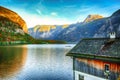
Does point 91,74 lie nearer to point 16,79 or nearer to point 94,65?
point 94,65

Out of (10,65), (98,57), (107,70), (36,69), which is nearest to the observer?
(107,70)

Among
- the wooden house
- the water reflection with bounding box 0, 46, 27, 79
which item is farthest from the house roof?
the water reflection with bounding box 0, 46, 27, 79

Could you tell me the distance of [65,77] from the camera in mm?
56625

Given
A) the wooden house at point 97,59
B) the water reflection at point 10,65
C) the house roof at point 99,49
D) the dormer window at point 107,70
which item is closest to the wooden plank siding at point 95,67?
the wooden house at point 97,59

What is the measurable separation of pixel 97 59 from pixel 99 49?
183 centimetres

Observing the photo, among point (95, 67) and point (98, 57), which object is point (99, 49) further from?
point (95, 67)

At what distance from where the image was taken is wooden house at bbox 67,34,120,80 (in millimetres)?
27609

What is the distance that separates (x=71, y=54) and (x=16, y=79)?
2386 cm

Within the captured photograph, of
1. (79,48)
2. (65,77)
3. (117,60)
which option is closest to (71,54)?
(79,48)

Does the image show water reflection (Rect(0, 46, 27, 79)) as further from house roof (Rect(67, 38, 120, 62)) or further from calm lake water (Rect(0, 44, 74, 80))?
house roof (Rect(67, 38, 120, 62))

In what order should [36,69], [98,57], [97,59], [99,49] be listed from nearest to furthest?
[98,57] < [97,59] < [99,49] < [36,69]

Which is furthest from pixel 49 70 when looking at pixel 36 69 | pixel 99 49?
pixel 99 49

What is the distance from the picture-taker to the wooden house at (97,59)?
2761 centimetres

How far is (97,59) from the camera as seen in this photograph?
30.2 m
